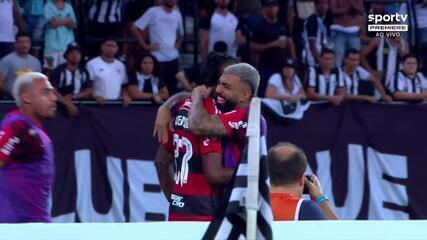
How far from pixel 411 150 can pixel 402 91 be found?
755 mm

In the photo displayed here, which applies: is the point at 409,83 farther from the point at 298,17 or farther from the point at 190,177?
the point at 190,177

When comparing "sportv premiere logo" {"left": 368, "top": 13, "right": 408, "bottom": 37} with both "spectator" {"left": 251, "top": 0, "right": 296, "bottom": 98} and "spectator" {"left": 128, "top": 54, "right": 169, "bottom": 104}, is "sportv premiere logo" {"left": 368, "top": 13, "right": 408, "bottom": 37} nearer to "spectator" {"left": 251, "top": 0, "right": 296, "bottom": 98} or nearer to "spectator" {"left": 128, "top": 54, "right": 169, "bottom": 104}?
"spectator" {"left": 251, "top": 0, "right": 296, "bottom": 98}

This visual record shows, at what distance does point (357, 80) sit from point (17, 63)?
11.5ft

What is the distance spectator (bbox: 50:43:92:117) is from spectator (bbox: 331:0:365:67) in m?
3.16

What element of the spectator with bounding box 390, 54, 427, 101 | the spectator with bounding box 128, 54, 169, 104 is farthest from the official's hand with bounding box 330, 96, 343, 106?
the spectator with bounding box 128, 54, 169, 104

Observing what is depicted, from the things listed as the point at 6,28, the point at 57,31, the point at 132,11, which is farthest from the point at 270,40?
the point at 6,28

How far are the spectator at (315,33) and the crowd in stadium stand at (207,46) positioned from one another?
0.01 meters

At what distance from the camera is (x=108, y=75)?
35.9 ft

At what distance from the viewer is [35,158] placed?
18.3 ft

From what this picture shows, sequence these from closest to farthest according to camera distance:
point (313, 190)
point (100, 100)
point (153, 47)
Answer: point (313, 190)
point (100, 100)
point (153, 47)

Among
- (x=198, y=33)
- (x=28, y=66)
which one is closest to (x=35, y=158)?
(x=28, y=66)

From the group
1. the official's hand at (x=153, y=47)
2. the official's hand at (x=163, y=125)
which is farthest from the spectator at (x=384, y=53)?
the official's hand at (x=163, y=125)

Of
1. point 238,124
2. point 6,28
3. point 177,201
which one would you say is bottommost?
point 177,201

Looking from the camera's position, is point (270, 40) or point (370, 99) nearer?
point (370, 99)
